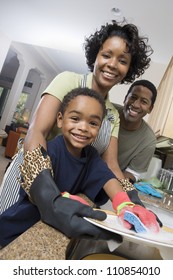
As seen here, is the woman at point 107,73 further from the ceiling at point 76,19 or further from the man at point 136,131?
the ceiling at point 76,19

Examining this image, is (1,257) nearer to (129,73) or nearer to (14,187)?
(14,187)

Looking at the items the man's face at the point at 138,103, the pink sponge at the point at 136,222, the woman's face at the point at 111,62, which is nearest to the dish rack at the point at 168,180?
the man's face at the point at 138,103

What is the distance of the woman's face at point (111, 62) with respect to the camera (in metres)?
0.88

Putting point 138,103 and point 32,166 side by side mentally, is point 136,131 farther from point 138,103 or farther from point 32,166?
point 32,166

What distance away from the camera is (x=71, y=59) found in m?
6.06

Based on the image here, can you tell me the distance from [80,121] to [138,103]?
2.62ft

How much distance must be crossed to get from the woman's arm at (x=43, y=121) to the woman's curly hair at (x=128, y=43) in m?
0.33

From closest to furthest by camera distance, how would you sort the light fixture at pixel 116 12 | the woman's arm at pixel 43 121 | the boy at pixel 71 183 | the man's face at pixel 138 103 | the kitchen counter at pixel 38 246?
the kitchen counter at pixel 38 246
the boy at pixel 71 183
the woman's arm at pixel 43 121
the man's face at pixel 138 103
the light fixture at pixel 116 12

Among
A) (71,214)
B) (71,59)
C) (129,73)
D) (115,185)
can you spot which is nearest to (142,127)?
(129,73)

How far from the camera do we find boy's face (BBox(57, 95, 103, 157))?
2.38ft

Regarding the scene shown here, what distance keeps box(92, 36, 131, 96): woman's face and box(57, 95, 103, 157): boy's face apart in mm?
192

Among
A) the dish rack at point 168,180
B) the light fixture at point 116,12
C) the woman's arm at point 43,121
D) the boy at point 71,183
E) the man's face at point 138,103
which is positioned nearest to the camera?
the boy at point 71,183

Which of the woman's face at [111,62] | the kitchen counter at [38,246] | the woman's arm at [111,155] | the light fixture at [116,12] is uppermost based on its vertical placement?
the light fixture at [116,12]

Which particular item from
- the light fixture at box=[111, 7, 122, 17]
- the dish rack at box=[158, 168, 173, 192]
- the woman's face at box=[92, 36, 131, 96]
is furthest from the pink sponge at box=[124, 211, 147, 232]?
the light fixture at box=[111, 7, 122, 17]
